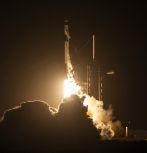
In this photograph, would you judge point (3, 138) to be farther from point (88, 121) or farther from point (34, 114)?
point (88, 121)

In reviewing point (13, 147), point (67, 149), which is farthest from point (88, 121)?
point (13, 147)

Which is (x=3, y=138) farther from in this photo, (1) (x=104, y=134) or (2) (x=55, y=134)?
(1) (x=104, y=134)

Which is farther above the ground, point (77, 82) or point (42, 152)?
Answer: point (77, 82)

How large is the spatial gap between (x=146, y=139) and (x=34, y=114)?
56.1 feet

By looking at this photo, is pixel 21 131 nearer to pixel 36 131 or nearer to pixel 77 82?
pixel 36 131

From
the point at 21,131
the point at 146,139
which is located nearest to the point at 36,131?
the point at 21,131

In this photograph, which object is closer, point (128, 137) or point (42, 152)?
point (42, 152)

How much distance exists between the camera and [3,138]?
86125 mm

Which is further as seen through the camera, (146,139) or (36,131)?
(146,139)

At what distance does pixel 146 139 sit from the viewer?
307 ft

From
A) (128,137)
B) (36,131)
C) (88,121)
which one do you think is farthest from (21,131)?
(128,137)

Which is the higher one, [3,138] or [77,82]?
[77,82]

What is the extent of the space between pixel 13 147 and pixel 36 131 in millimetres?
3290

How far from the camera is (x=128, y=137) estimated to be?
3637 inches
